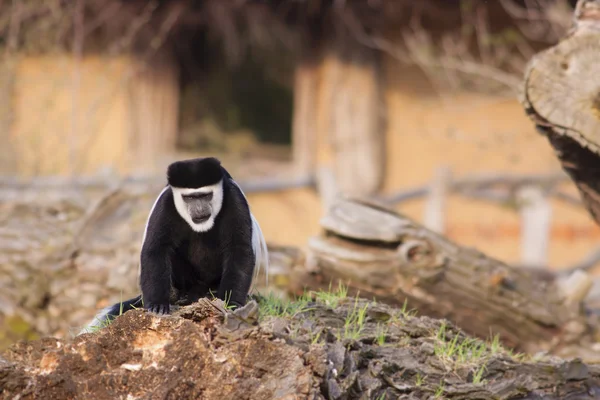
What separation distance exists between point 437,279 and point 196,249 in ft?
5.41

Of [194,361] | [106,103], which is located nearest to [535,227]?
[106,103]

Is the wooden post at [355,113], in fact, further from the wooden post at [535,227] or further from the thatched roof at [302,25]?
the wooden post at [535,227]

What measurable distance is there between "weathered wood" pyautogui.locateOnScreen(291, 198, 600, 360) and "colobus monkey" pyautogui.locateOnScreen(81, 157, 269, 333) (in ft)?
3.80

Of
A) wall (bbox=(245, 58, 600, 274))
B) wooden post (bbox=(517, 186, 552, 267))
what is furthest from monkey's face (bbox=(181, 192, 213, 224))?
wall (bbox=(245, 58, 600, 274))

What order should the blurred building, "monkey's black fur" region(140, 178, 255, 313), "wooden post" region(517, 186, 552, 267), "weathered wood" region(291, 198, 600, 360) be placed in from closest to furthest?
"monkey's black fur" region(140, 178, 255, 313), "weathered wood" region(291, 198, 600, 360), "wooden post" region(517, 186, 552, 267), the blurred building

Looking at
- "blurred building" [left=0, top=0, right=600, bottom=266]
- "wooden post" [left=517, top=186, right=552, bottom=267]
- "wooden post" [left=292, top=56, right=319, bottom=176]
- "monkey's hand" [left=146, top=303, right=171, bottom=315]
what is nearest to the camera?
"monkey's hand" [left=146, top=303, right=171, bottom=315]

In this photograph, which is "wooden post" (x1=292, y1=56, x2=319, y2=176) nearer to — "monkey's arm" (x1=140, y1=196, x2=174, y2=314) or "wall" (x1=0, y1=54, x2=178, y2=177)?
"wall" (x1=0, y1=54, x2=178, y2=177)

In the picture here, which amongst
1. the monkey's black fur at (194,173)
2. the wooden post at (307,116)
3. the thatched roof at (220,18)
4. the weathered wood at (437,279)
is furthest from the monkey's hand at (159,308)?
the wooden post at (307,116)

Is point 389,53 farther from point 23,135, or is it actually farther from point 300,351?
point 300,351

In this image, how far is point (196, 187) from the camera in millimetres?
3430

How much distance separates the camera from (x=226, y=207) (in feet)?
11.6

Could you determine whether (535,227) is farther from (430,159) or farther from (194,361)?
(194,361)

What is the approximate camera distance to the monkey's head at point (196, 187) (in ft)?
11.2

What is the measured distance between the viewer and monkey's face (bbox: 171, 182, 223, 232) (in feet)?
11.1
